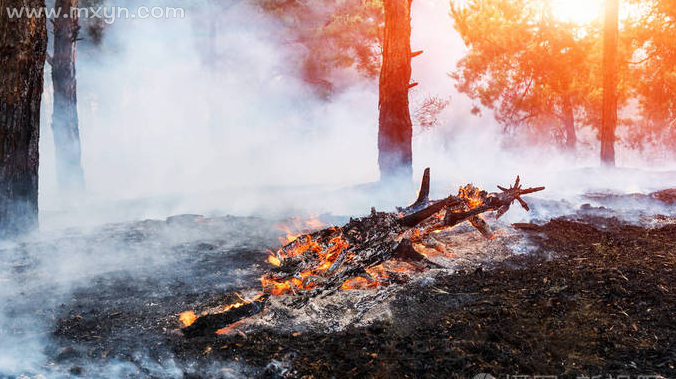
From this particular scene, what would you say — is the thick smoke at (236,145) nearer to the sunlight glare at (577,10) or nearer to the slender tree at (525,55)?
the slender tree at (525,55)

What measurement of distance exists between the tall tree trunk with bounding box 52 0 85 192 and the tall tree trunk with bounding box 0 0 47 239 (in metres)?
6.26

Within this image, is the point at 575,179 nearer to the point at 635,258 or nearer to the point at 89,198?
the point at 635,258

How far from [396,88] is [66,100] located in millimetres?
9171

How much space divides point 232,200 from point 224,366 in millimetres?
8804

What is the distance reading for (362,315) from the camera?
12.6 feet

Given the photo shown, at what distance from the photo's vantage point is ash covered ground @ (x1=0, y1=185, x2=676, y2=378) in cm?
300

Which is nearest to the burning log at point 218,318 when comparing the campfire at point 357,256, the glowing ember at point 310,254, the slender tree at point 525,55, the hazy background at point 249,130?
the campfire at point 357,256

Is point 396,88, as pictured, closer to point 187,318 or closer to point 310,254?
point 310,254

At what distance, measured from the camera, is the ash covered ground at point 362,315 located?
9.84 ft

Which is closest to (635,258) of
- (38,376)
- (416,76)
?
(38,376)

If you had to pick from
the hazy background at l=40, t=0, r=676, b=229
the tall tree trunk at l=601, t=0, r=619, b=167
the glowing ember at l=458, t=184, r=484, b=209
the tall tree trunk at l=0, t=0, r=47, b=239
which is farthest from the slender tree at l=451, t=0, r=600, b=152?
the tall tree trunk at l=0, t=0, r=47, b=239

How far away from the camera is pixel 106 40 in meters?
20.1

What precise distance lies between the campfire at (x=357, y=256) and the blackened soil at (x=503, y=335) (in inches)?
14.8

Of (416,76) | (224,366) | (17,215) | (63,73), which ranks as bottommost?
(224,366)
